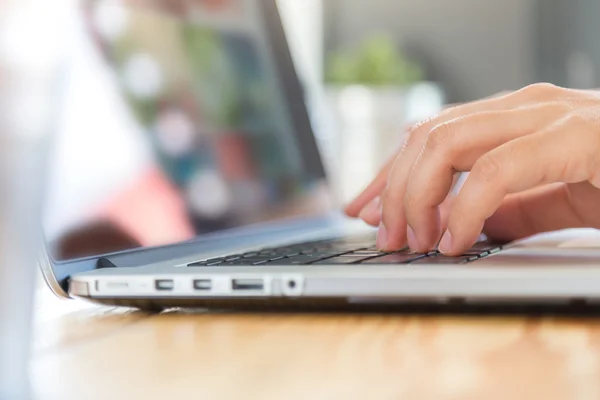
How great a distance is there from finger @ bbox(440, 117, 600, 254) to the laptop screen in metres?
0.26

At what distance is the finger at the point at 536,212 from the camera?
763 millimetres

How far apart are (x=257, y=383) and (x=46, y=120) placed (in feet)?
0.48

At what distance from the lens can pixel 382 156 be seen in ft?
13.3

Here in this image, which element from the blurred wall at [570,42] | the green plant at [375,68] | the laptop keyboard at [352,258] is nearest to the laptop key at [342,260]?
the laptop keyboard at [352,258]

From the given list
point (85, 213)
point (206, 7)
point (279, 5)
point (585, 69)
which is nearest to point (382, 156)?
point (585, 69)

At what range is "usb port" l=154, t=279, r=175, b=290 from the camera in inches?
20.8

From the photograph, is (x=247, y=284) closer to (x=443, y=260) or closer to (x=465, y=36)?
(x=443, y=260)

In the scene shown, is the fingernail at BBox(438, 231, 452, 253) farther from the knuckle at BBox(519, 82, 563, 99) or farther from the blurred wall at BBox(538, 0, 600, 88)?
the blurred wall at BBox(538, 0, 600, 88)

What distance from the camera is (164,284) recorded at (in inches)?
21.0

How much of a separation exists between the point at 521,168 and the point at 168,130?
0.42m

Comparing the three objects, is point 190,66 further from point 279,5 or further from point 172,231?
point 279,5

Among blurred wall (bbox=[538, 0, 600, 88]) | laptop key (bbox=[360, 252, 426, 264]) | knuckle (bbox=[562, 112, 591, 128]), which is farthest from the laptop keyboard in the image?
blurred wall (bbox=[538, 0, 600, 88])

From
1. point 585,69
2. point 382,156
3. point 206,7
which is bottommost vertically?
point 382,156

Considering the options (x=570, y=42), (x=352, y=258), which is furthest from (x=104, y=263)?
(x=570, y=42)
